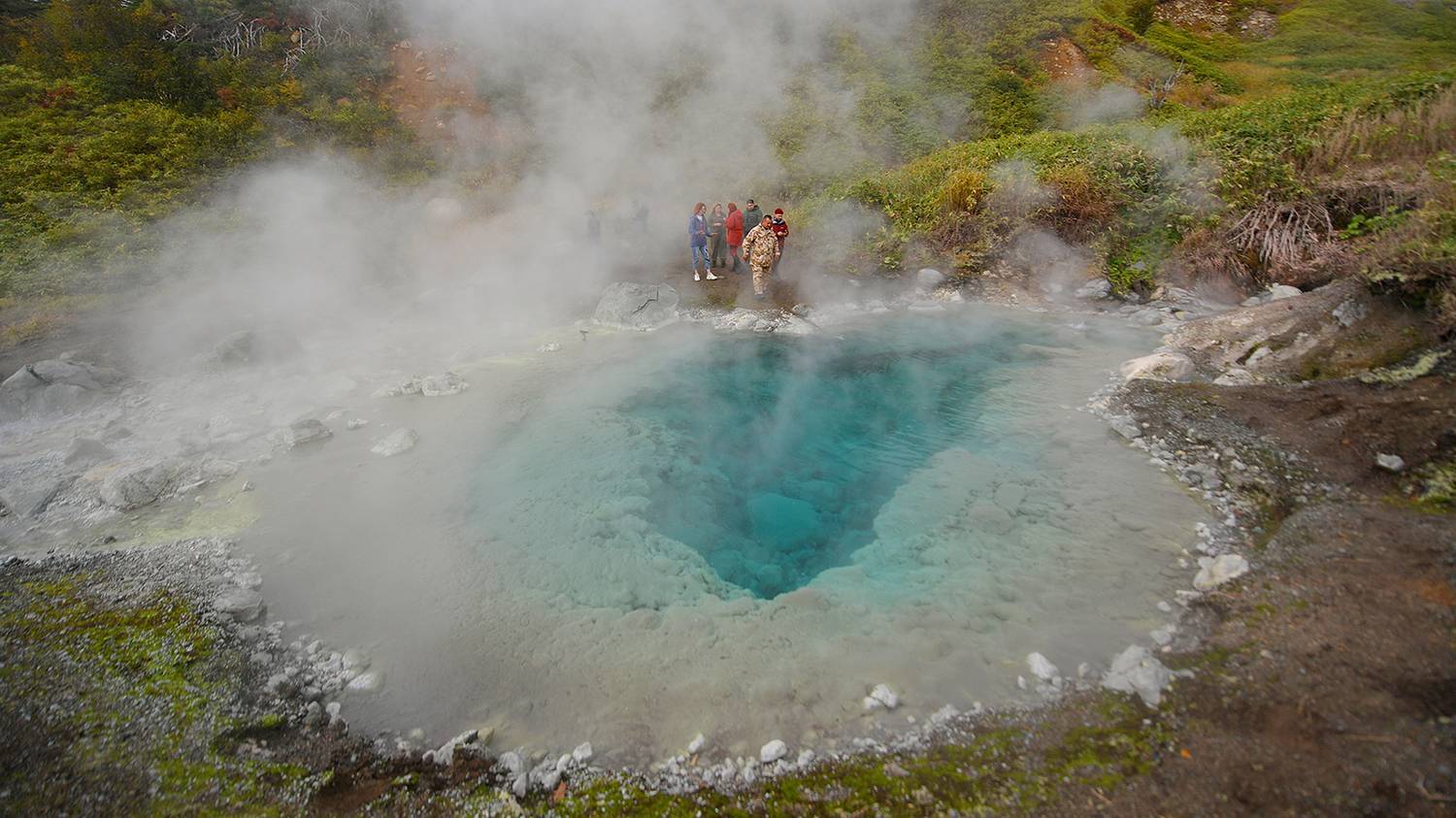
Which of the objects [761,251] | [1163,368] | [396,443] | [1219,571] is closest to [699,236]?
[761,251]

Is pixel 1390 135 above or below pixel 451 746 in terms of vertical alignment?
above

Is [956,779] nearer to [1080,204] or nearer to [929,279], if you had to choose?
[929,279]

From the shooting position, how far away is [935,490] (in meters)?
4.51

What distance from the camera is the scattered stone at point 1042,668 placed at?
2.87m

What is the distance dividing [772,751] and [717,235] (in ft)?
26.1

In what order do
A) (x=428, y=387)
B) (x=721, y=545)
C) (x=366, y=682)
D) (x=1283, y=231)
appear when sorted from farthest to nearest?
(x=1283, y=231) < (x=428, y=387) < (x=721, y=545) < (x=366, y=682)

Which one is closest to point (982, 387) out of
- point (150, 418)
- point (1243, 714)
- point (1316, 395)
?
point (1316, 395)

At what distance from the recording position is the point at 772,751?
8.56 feet

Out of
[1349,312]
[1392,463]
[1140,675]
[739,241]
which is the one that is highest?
[1349,312]

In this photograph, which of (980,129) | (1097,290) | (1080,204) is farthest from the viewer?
(980,129)

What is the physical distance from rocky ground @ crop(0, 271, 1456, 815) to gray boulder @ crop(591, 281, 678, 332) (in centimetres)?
480

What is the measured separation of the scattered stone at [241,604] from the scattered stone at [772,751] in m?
→ 3.00

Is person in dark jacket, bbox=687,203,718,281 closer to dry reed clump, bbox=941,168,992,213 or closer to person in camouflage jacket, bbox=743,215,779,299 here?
person in camouflage jacket, bbox=743,215,779,299

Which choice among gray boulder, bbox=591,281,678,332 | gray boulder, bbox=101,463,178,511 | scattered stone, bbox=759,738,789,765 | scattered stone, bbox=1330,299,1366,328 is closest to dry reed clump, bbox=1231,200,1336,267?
scattered stone, bbox=1330,299,1366,328
